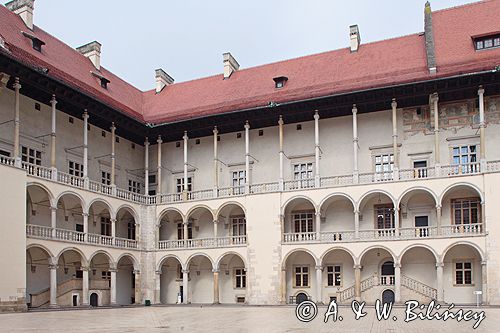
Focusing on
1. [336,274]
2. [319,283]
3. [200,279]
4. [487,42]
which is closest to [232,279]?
[200,279]

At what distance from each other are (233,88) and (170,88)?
5892 millimetres

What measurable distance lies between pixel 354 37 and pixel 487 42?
7812mm

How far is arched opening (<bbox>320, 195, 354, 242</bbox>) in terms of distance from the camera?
31.2 m

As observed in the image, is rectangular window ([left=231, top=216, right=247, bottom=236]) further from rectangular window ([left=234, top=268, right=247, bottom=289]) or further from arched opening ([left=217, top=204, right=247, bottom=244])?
rectangular window ([left=234, top=268, right=247, bottom=289])

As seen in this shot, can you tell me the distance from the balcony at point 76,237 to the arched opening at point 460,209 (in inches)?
643

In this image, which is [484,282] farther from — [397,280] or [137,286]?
[137,286]

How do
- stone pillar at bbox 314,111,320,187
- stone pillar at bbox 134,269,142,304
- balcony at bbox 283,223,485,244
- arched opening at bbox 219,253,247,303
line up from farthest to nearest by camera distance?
arched opening at bbox 219,253,247,303 → stone pillar at bbox 134,269,142,304 → stone pillar at bbox 314,111,320,187 → balcony at bbox 283,223,485,244

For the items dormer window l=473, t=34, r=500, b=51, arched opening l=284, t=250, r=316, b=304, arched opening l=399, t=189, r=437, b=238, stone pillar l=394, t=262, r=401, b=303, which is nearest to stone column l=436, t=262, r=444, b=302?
stone pillar l=394, t=262, r=401, b=303

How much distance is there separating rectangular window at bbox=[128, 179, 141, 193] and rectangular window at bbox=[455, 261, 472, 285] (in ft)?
60.5

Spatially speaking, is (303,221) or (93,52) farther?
(93,52)

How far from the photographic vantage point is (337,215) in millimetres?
31625

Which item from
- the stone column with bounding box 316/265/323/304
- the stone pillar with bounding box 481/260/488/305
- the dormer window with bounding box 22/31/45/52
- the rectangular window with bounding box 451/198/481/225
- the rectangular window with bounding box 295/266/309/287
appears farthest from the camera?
the rectangular window with bounding box 295/266/309/287

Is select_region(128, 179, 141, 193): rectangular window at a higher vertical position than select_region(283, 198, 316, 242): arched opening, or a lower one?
higher

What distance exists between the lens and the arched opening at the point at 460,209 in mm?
28062
